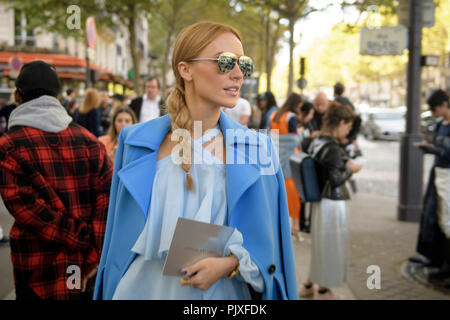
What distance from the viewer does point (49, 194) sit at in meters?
2.94

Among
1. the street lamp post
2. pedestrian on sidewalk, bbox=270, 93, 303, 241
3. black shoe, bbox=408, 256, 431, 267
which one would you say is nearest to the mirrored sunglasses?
black shoe, bbox=408, 256, 431, 267

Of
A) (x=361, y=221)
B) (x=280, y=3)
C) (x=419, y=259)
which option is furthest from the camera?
(x=280, y=3)

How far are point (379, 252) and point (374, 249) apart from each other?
158mm

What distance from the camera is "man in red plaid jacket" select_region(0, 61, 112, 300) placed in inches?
114

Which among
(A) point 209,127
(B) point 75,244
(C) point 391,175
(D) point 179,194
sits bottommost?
(C) point 391,175

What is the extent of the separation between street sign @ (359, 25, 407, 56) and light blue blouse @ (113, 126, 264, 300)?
263 inches

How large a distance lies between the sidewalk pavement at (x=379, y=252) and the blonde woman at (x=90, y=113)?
12.0ft

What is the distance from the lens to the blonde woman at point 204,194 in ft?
6.28

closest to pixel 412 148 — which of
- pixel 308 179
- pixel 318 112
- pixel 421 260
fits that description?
pixel 318 112

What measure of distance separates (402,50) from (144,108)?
3.88 metres

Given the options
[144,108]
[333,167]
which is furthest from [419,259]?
[144,108]

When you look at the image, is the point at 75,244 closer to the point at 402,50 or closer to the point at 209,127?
the point at 209,127

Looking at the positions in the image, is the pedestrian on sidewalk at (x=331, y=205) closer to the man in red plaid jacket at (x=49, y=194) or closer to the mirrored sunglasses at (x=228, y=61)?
the man in red plaid jacket at (x=49, y=194)

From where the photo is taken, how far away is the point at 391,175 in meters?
15.1
